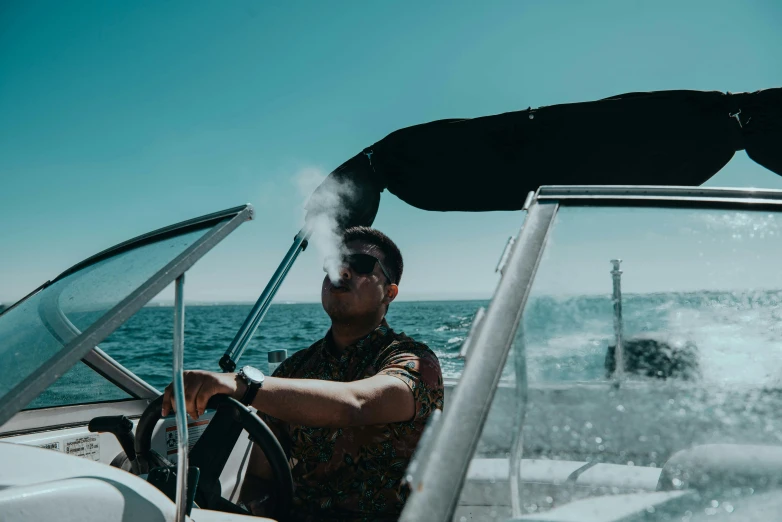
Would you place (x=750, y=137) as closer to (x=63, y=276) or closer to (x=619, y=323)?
(x=619, y=323)

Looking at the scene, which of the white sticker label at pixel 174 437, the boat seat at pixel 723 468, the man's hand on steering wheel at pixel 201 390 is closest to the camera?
the boat seat at pixel 723 468

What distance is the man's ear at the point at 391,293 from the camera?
2.24m

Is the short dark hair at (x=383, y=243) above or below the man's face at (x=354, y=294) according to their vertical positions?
above

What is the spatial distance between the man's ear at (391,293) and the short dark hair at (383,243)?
0.03 metres

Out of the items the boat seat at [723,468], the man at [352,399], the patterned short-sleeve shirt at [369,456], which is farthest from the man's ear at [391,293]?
the boat seat at [723,468]

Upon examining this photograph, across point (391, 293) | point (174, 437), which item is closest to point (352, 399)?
point (391, 293)

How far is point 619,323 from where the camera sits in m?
1.01

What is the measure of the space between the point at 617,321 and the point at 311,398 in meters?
0.79

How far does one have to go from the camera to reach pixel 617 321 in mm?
1014

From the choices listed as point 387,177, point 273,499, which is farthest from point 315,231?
point 273,499

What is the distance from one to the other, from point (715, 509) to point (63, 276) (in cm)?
179

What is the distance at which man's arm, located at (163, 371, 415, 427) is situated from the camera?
1.32 meters

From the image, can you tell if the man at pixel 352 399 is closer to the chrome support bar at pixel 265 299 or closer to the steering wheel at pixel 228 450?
the steering wheel at pixel 228 450

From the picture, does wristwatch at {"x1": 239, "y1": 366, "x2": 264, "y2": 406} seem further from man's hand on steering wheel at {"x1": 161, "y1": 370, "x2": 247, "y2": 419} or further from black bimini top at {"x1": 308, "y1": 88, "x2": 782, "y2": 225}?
black bimini top at {"x1": 308, "y1": 88, "x2": 782, "y2": 225}
